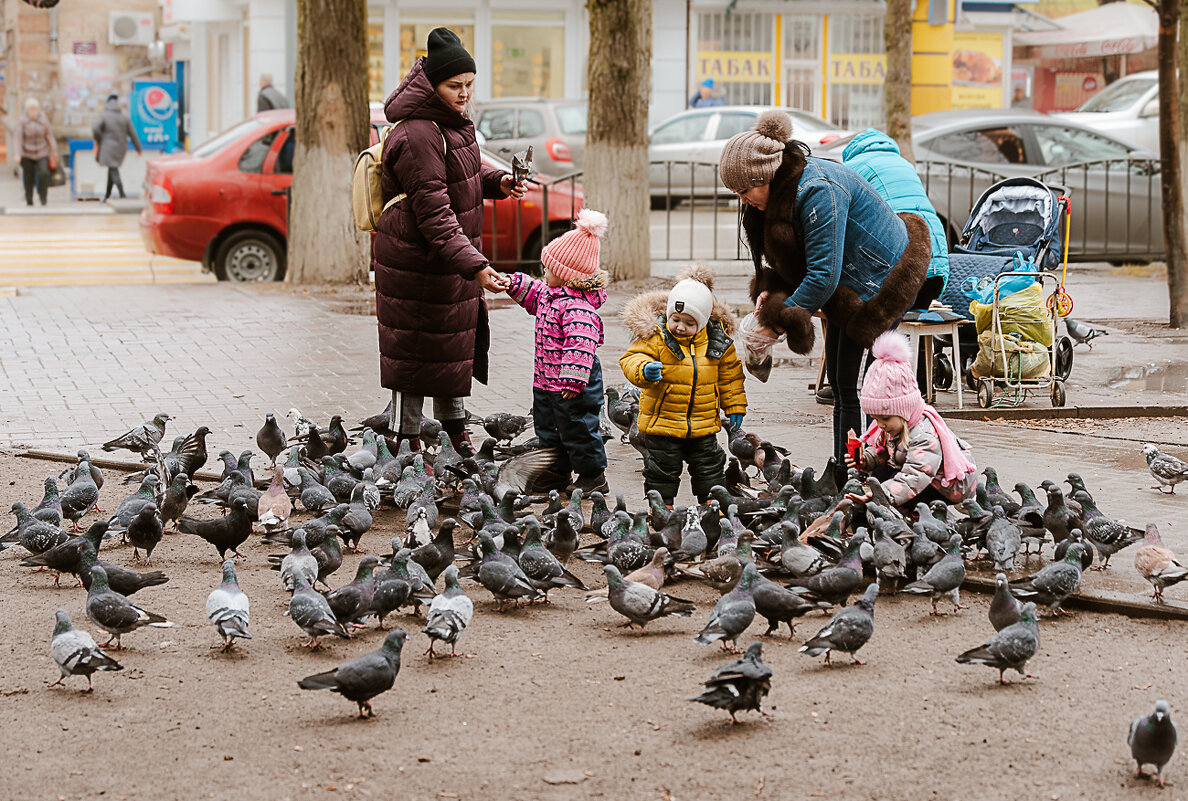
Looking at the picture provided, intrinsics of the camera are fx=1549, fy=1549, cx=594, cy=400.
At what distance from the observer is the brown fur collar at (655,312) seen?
24.8 feet

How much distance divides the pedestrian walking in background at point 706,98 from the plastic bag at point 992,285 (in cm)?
2033

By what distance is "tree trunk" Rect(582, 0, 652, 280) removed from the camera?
16.5 metres

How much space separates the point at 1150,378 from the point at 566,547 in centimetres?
634

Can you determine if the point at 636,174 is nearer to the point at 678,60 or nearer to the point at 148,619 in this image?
the point at 148,619

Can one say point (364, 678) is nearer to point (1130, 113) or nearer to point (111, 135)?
point (1130, 113)

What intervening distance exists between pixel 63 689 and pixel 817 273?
391 cm

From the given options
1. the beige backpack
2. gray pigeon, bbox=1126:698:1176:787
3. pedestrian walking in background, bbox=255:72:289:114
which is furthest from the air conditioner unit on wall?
gray pigeon, bbox=1126:698:1176:787

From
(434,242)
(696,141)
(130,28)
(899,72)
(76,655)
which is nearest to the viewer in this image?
(76,655)

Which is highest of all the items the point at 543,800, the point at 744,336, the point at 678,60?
the point at 678,60

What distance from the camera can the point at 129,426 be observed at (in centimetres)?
985

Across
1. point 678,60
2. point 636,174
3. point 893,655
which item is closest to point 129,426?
point 893,655

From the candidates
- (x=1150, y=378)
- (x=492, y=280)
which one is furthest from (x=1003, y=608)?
(x=1150, y=378)

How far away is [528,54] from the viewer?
32.4 meters

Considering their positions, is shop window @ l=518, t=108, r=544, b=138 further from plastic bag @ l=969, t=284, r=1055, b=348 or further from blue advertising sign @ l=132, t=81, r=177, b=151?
plastic bag @ l=969, t=284, r=1055, b=348
